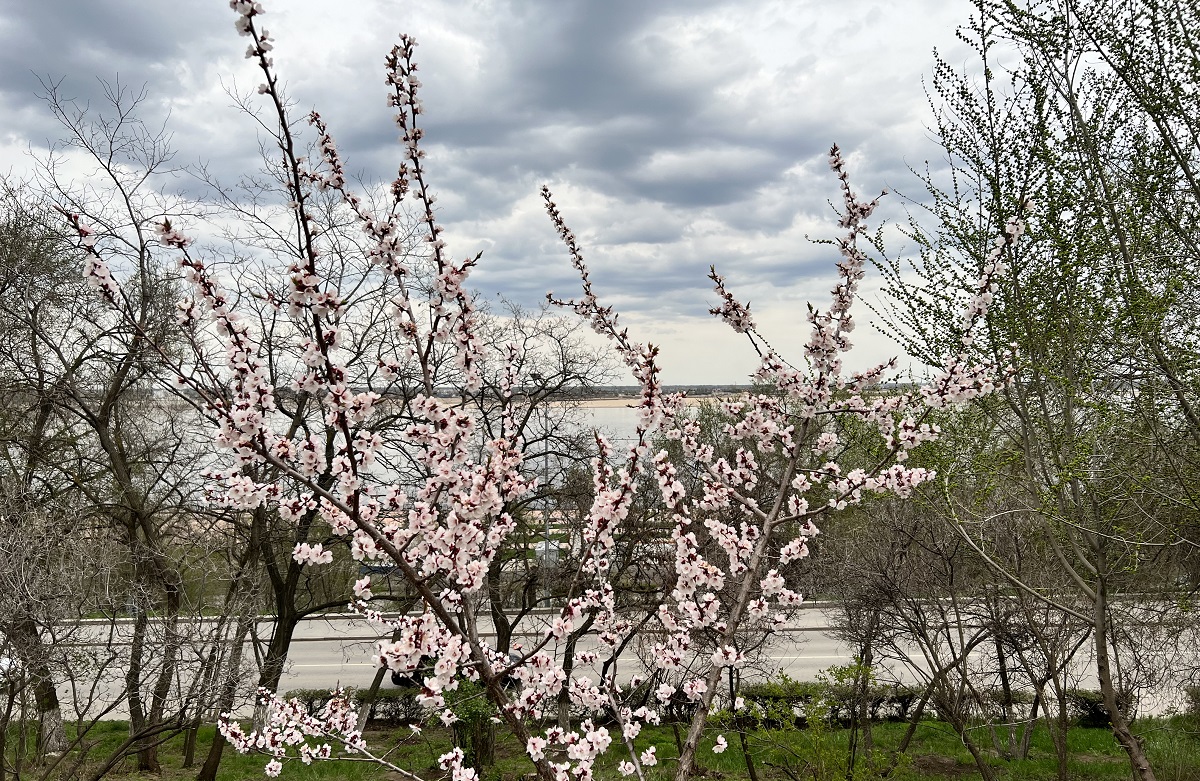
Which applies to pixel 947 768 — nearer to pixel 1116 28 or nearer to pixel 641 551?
pixel 641 551

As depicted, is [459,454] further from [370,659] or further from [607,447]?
[370,659]

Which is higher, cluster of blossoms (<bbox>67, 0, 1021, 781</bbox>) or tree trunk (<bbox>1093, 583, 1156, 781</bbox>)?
cluster of blossoms (<bbox>67, 0, 1021, 781</bbox>)

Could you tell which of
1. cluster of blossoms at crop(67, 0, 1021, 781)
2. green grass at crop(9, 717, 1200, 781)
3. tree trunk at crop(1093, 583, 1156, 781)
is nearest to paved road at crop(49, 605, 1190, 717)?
green grass at crop(9, 717, 1200, 781)

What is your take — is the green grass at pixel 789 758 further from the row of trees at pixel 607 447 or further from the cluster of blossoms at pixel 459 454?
the cluster of blossoms at pixel 459 454

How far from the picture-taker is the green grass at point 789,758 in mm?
8930

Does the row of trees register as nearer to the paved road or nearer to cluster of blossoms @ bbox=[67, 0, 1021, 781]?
cluster of blossoms @ bbox=[67, 0, 1021, 781]

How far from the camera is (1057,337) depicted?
6125 mm

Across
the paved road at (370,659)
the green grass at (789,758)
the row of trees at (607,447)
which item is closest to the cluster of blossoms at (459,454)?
the row of trees at (607,447)

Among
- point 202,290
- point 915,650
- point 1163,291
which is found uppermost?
point 1163,291

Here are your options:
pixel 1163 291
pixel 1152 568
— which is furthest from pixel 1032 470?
pixel 1152 568

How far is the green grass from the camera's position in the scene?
893 cm

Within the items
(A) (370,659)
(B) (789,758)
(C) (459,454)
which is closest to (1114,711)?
(B) (789,758)

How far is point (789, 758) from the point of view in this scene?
9.30m

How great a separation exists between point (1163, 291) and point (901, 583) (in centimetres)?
427
